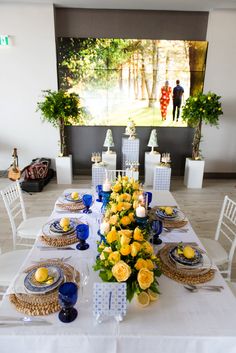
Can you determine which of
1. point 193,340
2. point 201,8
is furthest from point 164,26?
point 193,340

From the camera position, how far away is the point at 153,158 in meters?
4.61

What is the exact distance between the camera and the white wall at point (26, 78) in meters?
4.42

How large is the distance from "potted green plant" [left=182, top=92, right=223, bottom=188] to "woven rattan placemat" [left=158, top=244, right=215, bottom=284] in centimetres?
336

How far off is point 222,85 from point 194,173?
1.73 metres

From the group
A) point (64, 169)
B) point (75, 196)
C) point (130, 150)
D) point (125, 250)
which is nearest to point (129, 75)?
point (130, 150)

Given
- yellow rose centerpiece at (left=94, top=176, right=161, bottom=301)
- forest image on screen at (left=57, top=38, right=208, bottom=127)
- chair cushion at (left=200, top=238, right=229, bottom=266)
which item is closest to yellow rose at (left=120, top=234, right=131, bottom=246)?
yellow rose centerpiece at (left=94, top=176, right=161, bottom=301)

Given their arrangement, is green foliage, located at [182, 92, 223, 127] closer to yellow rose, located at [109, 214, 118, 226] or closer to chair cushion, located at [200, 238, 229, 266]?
chair cushion, located at [200, 238, 229, 266]

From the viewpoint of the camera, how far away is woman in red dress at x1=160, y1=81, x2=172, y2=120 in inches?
192

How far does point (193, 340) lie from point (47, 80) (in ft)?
15.2

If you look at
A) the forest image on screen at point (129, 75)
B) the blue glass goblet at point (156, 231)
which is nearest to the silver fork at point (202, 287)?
the blue glass goblet at point (156, 231)

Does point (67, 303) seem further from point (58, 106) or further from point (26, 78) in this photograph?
point (26, 78)

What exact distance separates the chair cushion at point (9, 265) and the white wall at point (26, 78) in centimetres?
340

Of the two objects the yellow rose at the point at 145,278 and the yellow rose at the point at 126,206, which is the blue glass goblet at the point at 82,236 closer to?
the yellow rose at the point at 126,206

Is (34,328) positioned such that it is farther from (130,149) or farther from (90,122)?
(90,122)
